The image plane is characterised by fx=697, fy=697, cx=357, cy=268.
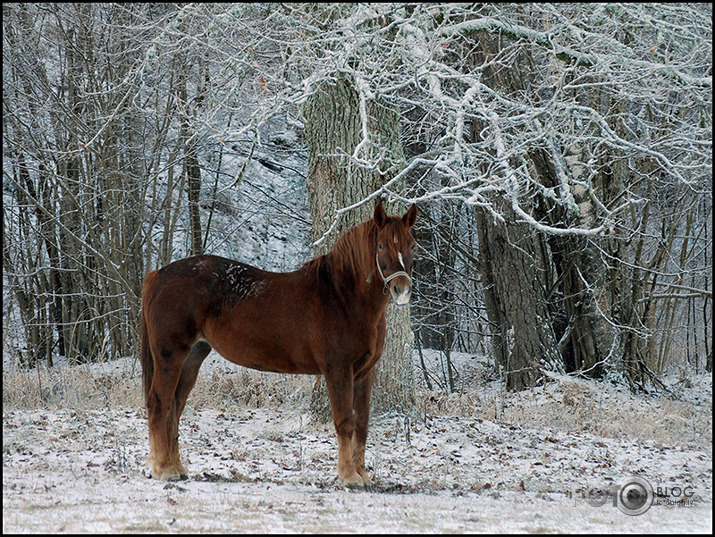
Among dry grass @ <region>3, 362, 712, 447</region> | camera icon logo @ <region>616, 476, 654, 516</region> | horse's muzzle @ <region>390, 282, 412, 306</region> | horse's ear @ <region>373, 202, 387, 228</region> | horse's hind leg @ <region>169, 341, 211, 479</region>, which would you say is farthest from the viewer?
dry grass @ <region>3, 362, 712, 447</region>

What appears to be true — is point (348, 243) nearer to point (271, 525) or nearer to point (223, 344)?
point (223, 344)

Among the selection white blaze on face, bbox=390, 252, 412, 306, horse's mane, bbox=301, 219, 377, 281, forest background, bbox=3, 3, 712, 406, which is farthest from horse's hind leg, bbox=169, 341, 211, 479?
white blaze on face, bbox=390, 252, 412, 306

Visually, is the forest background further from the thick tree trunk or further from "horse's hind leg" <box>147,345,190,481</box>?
"horse's hind leg" <box>147,345,190,481</box>

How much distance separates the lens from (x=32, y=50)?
1170cm

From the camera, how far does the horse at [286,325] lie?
504cm

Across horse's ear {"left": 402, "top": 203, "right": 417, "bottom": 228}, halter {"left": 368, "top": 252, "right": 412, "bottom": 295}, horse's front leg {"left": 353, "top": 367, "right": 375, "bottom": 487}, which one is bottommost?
horse's front leg {"left": 353, "top": 367, "right": 375, "bottom": 487}

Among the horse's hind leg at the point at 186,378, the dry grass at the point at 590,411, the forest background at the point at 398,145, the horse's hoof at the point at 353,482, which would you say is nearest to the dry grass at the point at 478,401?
the dry grass at the point at 590,411

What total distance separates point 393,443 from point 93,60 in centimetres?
856

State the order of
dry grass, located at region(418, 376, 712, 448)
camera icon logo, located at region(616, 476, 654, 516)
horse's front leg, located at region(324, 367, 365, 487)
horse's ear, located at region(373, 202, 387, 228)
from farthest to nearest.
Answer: dry grass, located at region(418, 376, 712, 448) → horse's front leg, located at region(324, 367, 365, 487) → horse's ear, located at region(373, 202, 387, 228) → camera icon logo, located at region(616, 476, 654, 516)

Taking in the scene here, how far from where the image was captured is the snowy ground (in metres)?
3.84

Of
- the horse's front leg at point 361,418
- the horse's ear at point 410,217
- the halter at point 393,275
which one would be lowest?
the horse's front leg at point 361,418

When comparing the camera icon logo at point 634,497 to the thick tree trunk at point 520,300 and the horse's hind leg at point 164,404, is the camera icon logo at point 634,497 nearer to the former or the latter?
the horse's hind leg at point 164,404

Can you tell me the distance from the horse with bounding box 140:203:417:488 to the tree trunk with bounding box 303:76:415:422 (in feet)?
5.84

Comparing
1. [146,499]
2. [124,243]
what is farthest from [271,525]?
[124,243]
